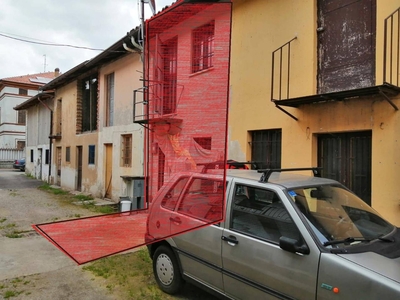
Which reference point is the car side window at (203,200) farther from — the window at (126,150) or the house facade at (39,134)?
the house facade at (39,134)

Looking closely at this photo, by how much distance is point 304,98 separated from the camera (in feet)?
17.5

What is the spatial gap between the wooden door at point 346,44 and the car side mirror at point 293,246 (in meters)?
3.74

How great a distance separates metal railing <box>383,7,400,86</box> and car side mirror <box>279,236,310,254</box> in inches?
133

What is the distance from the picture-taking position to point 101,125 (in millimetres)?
12531

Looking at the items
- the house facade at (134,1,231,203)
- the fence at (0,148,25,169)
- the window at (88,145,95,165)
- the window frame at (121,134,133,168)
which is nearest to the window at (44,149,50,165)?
the window at (88,145,95,165)

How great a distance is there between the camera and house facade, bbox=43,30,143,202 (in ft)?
34.6

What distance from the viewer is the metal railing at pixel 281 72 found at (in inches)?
243

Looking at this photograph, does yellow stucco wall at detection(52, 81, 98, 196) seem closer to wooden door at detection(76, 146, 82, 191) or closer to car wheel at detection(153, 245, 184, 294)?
wooden door at detection(76, 146, 82, 191)

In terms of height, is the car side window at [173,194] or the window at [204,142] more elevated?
the window at [204,142]

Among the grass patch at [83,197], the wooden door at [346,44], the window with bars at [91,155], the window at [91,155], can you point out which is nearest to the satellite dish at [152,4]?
the wooden door at [346,44]

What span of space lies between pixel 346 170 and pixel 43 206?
372 inches

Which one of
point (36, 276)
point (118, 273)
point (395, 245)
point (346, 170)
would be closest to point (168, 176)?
point (118, 273)

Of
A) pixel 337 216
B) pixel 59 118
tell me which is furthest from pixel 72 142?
pixel 337 216

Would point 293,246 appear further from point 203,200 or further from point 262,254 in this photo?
point 203,200
